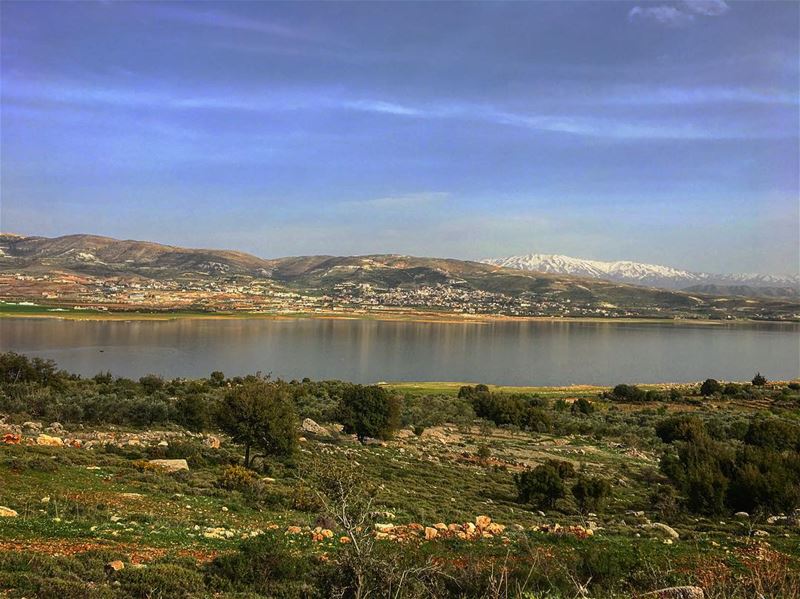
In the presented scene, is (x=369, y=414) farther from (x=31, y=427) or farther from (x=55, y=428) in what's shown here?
(x=31, y=427)

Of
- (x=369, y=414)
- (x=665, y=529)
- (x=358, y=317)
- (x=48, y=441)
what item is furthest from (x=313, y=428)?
(x=358, y=317)

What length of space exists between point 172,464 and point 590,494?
10.4 m

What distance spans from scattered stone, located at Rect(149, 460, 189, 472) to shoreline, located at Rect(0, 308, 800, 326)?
85.3 meters

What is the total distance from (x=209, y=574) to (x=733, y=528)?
10.6m

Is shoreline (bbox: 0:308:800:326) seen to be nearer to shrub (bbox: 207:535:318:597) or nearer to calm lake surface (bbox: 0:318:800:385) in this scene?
calm lake surface (bbox: 0:318:800:385)

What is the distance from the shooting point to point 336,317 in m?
120

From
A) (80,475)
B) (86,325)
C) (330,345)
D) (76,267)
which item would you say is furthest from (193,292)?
(80,475)

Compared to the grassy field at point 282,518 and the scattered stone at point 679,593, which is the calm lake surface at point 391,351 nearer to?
the grassy field at point 282,518

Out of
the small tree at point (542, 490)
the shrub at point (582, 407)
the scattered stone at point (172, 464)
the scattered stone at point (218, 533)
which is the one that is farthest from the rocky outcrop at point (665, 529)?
the shrub at point (582, 407)

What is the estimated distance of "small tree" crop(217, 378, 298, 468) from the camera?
14.8 m

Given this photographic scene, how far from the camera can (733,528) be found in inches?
435

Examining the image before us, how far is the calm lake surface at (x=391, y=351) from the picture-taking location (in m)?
51.6

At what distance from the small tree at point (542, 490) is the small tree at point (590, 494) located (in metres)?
0.44

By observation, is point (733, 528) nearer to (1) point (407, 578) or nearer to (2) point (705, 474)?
A: (2) point (705, 474)
